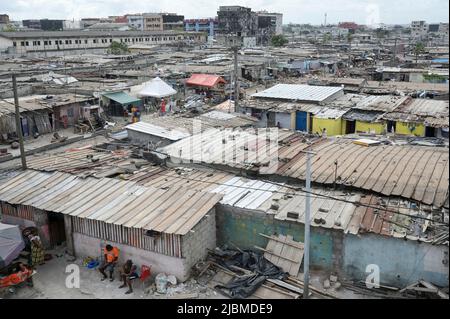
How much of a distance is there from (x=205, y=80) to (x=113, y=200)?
2809 centimetres

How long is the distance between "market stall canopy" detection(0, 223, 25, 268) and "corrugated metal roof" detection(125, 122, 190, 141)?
851 centimetres

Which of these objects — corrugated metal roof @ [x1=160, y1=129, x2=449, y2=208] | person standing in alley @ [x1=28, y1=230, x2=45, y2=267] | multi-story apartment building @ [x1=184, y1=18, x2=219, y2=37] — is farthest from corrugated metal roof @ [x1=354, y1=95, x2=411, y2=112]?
multi-story apartment building @ [x1=184, y1=18, x2=219, y2=37]

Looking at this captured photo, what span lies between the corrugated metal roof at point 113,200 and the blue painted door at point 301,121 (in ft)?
50.0

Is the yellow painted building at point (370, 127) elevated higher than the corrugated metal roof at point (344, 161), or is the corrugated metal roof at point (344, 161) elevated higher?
the corrugated metal roof at point (344, 161)

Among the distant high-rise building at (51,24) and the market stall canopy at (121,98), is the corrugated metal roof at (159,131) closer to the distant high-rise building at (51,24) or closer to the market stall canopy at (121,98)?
the market stall canopy at (121,98)

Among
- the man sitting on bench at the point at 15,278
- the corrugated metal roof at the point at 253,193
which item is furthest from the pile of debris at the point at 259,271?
the man sitting on bench at the point at 15,278

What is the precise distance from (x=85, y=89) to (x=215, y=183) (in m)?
23.2

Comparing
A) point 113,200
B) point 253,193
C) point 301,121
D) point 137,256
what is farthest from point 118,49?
point 137,256

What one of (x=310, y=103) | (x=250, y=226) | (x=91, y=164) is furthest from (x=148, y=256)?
(x=310, y=103)

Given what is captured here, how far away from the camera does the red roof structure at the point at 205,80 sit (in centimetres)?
4006

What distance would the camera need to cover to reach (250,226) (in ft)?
44.1

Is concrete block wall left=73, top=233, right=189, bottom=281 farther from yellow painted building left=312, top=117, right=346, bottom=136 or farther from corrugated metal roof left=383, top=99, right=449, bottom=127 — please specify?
corrugated metal roof left=383, top=99, right=449, bottom=127

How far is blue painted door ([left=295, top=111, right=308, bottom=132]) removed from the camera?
91.3 ft

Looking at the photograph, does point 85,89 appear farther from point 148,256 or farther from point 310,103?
point 148,256
